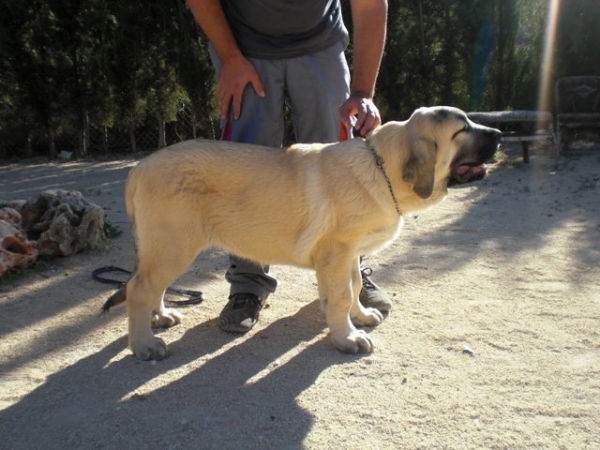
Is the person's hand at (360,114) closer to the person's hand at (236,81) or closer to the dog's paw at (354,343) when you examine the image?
the person's hand at (236,81)

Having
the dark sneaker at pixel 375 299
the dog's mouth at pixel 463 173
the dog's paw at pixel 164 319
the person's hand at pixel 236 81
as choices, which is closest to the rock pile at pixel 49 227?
the dog's paw at pixel 164 319

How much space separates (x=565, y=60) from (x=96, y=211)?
9.59m

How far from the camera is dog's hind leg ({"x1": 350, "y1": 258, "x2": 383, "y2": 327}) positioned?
3.36 meters

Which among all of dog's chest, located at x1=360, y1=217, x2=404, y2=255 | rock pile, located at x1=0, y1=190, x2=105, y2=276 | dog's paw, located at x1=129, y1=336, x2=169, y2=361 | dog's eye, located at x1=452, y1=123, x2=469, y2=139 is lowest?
dog's paw, located at x1=129, y1=336, x2=169, y2=361

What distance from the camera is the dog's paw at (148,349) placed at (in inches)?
118

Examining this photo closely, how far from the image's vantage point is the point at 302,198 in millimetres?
3033

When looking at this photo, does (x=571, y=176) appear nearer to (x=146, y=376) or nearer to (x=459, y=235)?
(x=459, y=235)

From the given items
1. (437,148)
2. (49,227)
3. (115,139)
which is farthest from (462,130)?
(115,139)

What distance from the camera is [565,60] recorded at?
35.4 ft

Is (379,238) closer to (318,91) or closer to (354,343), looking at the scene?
(354,343)

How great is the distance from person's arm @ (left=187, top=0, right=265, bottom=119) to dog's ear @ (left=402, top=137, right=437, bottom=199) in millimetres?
1103

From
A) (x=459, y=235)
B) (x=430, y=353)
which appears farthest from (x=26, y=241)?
(x=459, y=235)

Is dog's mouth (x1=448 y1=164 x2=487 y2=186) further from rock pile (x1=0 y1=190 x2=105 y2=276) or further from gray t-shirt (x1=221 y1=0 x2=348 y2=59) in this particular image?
rock pile (x1=0 y1=190 x2=105 y2=276)

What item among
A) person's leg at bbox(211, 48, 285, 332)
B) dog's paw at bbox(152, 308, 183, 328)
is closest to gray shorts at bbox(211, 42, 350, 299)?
person's leg at bbox(211, 48, 285, 332)
